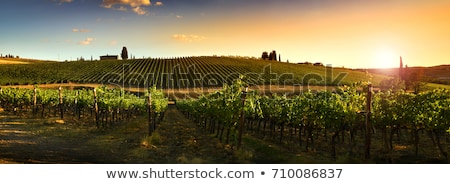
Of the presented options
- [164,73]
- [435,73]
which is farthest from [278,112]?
[435,73]

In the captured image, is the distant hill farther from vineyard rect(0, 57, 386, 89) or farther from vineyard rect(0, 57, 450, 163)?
vineyard rect(0, 57, 450, 163)

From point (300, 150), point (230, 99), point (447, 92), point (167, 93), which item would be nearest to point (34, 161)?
point (230, 99)

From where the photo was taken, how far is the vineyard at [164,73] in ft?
178

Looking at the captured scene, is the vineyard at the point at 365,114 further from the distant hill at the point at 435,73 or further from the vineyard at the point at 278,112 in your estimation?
the distant hill at the point at 435,73

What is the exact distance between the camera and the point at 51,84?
47.2 metres

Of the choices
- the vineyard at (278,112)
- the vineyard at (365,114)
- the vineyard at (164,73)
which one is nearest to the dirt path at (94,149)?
the vineyard at (278,112)

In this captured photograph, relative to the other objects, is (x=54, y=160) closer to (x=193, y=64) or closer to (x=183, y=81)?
(x=183, y=81)

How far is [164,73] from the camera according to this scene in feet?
224

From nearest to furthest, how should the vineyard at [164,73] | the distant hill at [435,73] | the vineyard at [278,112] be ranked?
1. the vineyard at [278,112]
2. the vineyard at [164,73]
3. the distant hill at [435,73]

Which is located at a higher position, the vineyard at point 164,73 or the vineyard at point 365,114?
the vineyard at point 164,73

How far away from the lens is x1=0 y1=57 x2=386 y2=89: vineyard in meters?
54.1

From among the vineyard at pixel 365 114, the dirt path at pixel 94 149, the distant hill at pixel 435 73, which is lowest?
the dirt path at pixel 94 149

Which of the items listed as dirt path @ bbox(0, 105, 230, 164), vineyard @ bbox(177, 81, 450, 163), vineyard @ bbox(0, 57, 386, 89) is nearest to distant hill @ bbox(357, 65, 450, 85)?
vineyard @ bbox(0, 57, 386, 89)

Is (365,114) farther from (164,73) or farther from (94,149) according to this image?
(164,73)
